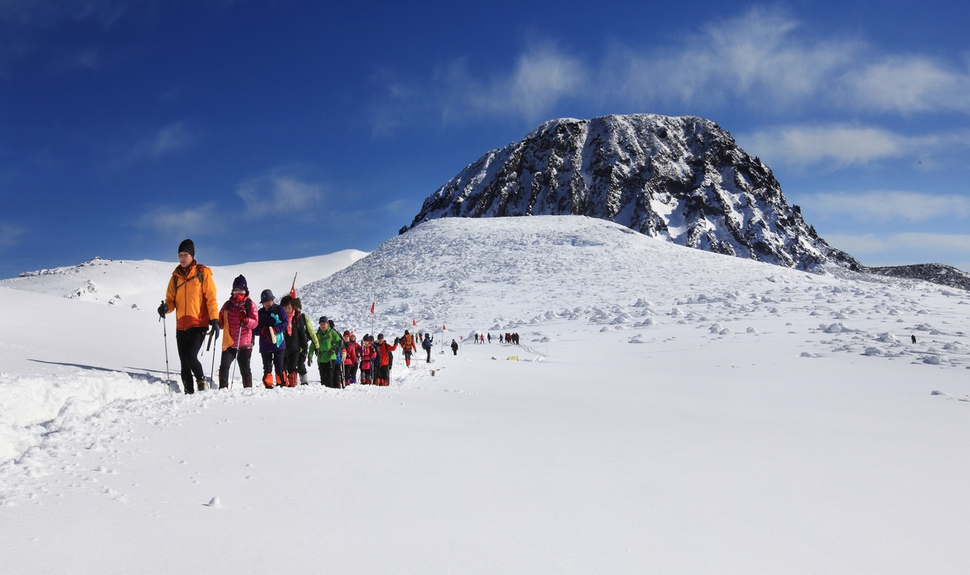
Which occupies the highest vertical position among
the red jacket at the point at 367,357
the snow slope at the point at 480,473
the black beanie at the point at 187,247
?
the black beanie at the point at 187,247

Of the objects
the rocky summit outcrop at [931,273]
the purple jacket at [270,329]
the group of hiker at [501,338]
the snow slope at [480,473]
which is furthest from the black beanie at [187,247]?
the rocky summit outcrop at [931,273]

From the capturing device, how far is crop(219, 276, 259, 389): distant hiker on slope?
25.9 feet

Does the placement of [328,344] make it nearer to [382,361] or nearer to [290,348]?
[290,348]

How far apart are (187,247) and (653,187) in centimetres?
15835

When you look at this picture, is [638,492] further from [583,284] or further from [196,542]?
[583,284]

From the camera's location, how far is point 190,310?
7.08 metres

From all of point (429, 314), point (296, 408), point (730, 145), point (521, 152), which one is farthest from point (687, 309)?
point (730, 145)

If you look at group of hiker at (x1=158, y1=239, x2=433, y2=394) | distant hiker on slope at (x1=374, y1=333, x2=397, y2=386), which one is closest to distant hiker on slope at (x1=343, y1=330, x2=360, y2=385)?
group of hiker at (x1=158, y1=239, x2=433, y2=394)

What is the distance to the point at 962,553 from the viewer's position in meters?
2.84

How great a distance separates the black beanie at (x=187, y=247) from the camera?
720 centimetres

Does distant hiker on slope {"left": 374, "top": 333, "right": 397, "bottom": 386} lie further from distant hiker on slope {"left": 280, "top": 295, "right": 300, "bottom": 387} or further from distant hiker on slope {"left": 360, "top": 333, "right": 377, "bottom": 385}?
distant hiker on slope {"left": 280, "top": 295, "right": 300, "bottom": 387}

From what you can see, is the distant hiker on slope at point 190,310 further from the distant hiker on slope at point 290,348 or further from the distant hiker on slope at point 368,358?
the distant hiker on slope at point 368,358

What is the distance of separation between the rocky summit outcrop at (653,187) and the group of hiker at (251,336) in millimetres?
138309

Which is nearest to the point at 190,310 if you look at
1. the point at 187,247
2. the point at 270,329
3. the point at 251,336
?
the point at 187,247
